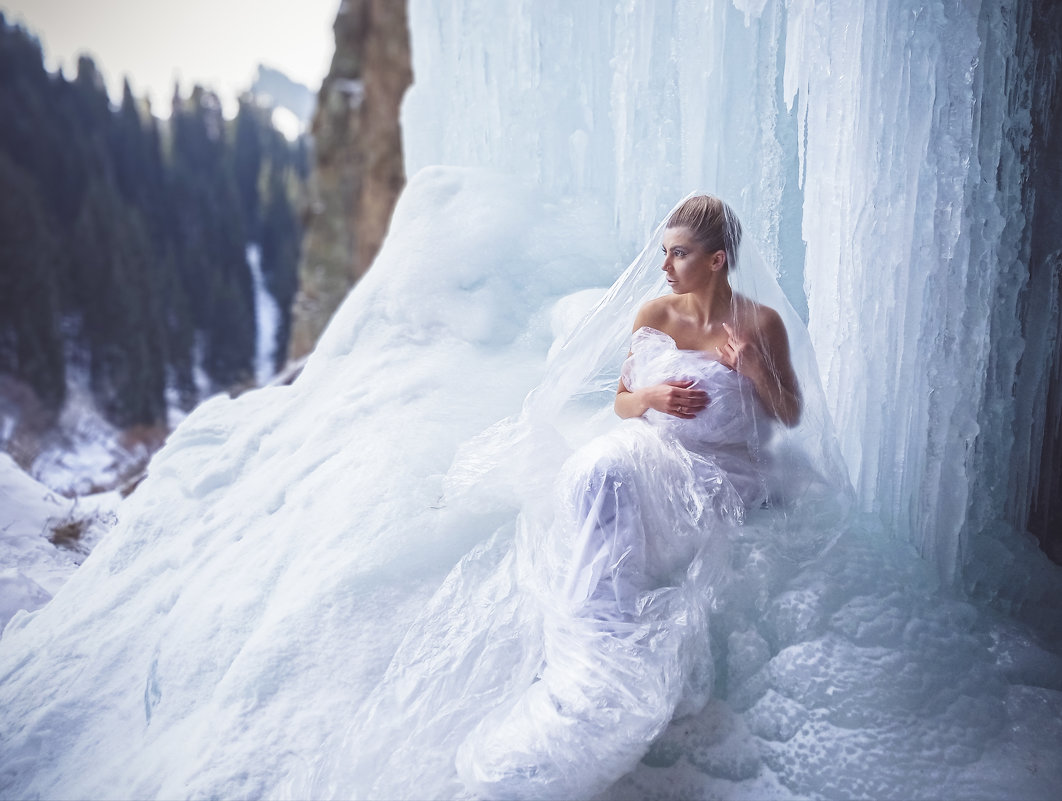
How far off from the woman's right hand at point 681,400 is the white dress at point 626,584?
0.02 meters

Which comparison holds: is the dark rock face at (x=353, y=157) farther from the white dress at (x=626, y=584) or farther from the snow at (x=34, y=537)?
the white dress at (x=626, y=584)

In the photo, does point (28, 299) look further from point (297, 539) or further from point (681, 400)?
point (681, 400)

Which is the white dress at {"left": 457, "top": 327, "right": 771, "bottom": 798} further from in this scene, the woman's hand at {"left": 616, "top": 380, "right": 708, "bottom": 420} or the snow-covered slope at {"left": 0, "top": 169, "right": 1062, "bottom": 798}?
the snow-covered slope at {"left": 0, "top": 169, "right": 1062, "bottom": 798}

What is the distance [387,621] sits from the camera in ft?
4.99

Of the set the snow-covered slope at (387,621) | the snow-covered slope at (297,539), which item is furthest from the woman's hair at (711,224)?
the snow-covered slope at (297,539)

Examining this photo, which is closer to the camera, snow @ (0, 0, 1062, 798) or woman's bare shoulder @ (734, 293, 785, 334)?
snow @ (0, 0, 1062, 798)

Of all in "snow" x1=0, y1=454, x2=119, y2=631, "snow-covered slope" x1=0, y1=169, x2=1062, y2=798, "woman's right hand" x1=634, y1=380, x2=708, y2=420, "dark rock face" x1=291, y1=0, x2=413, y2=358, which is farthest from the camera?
"dark rock face" x1=291, y1=0, x2=413, y2=358

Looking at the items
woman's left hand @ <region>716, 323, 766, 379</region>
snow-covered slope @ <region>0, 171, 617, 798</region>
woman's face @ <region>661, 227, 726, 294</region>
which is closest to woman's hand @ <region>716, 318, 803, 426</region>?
woman's left hand @ <region>716, 323, 766, 379</region>

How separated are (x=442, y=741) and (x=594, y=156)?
2.15m

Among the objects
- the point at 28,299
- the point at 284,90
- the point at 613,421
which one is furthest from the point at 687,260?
the point at 284,90

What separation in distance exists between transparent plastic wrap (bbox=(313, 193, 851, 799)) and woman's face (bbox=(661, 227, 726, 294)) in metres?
0.07

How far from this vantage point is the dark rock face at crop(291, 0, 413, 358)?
10107mm

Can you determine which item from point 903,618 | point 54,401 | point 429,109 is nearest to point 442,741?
point 903,618

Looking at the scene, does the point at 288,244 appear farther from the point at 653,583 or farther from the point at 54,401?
the point at 653,583
